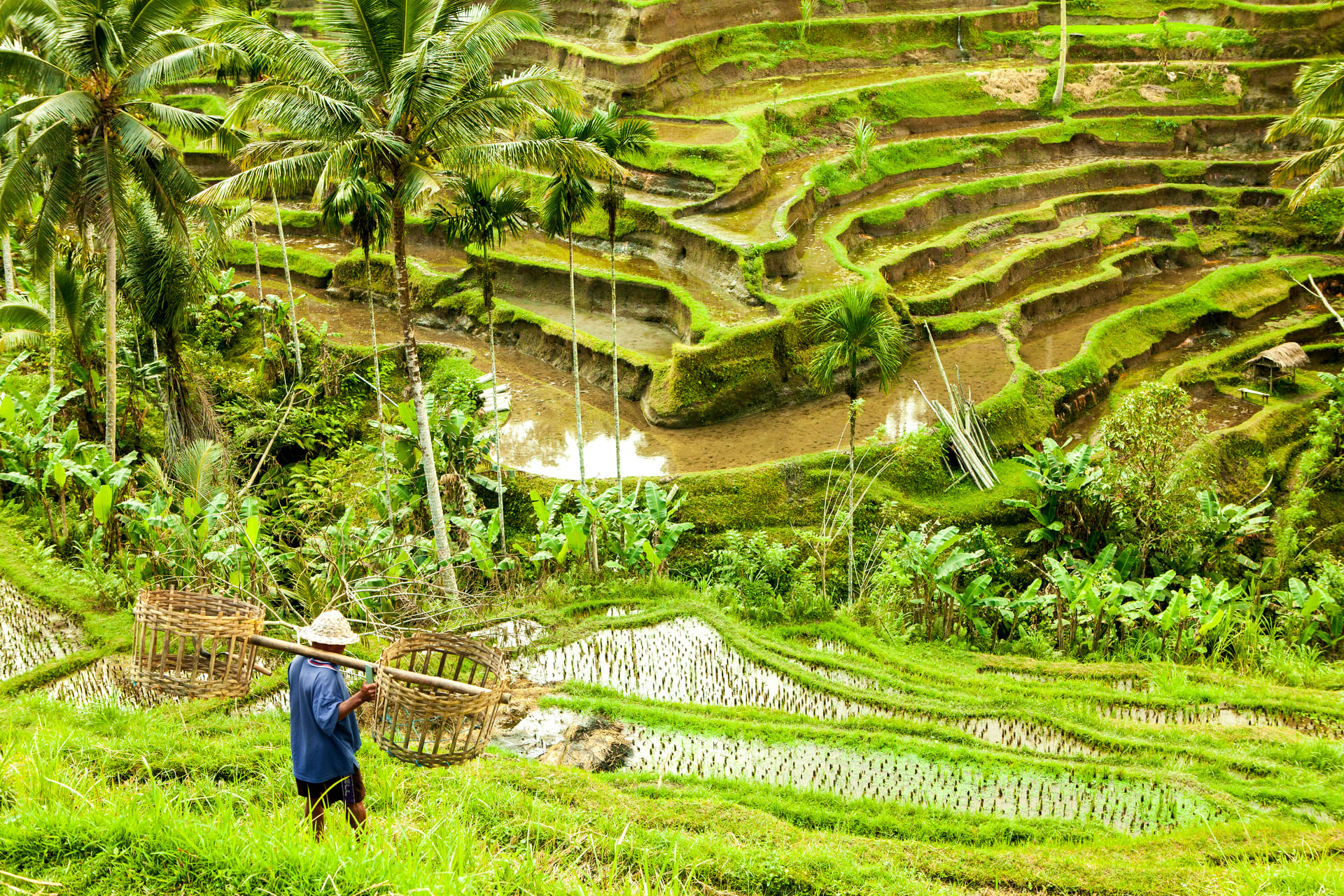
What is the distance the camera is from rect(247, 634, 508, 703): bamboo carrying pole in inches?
226

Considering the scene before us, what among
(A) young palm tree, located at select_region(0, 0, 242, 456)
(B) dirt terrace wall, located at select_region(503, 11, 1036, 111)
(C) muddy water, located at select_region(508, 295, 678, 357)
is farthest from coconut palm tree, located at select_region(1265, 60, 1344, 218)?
(A) young palm tree, located at select_region(0, 0, 242, 456)

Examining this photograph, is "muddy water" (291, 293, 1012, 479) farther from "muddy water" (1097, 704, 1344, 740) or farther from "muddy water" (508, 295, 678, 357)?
"muddy water" (1097, 704, 1344, 740)

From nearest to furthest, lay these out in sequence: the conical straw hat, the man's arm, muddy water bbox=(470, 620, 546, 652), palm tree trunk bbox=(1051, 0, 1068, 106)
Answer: the man's arm
the conical straw hat
muddy water bbox=(470, 620, 546, 652)
palm tree trunk bbox=(1051, 0, 1068, 106)

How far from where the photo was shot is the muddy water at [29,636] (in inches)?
439

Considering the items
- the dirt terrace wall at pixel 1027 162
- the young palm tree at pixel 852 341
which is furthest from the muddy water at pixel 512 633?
the dirt terrace wall at pixel 1027 162

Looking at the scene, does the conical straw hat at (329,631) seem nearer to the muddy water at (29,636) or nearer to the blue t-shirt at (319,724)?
the blue t-shirt at (319,724)

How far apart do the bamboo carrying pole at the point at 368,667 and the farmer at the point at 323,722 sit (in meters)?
0.10

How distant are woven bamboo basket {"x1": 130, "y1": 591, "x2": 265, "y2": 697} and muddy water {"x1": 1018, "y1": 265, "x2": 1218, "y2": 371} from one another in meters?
17.3

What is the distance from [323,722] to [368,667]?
449 mm

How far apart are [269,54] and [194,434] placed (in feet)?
22.3

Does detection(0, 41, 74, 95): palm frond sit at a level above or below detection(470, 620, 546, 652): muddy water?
above

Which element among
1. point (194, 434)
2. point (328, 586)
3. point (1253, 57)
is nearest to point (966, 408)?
point (328, 586)

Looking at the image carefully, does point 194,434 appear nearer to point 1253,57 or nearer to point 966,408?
point 966,408

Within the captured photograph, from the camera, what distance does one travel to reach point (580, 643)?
1178 cm
